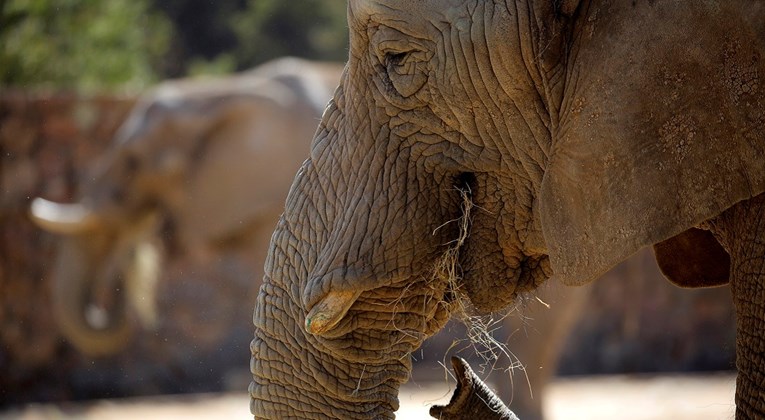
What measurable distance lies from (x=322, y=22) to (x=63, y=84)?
21.1ft

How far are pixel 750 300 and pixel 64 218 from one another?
6.26 meters

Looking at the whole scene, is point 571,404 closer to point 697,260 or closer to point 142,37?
point 697,260

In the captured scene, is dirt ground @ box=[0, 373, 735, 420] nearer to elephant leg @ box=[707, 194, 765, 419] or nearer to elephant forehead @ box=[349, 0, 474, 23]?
elephant forehead @ box=[349, 0, 474, 23]

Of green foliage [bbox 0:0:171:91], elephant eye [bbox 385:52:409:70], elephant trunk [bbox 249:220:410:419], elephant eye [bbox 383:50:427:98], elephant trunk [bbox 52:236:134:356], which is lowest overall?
elephant trunk [bbox 249:220:410:419]

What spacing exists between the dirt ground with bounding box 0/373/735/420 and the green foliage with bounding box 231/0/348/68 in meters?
7.48

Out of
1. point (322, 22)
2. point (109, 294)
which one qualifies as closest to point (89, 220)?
point (109, 294)

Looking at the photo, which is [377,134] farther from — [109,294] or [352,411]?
[109,294]

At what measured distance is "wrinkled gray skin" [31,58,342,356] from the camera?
25.6 ft

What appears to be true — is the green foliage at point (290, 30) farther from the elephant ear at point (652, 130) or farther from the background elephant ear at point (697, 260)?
the elephant ear at point (652, 130)

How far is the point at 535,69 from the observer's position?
210cm

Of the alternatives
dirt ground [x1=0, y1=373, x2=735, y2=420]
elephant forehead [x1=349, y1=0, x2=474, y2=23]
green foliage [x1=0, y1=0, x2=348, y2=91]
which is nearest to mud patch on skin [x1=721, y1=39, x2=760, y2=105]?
elephant forehead [x1=349, y1=0, x2=474, y2=23]

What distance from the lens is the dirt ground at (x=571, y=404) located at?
6.92 metres

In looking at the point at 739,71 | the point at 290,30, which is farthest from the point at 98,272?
the point at 290,30

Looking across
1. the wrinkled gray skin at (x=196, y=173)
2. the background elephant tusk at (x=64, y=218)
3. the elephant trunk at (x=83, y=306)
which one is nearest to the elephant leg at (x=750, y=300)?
the elephant trunk at (x=83, y=306)
